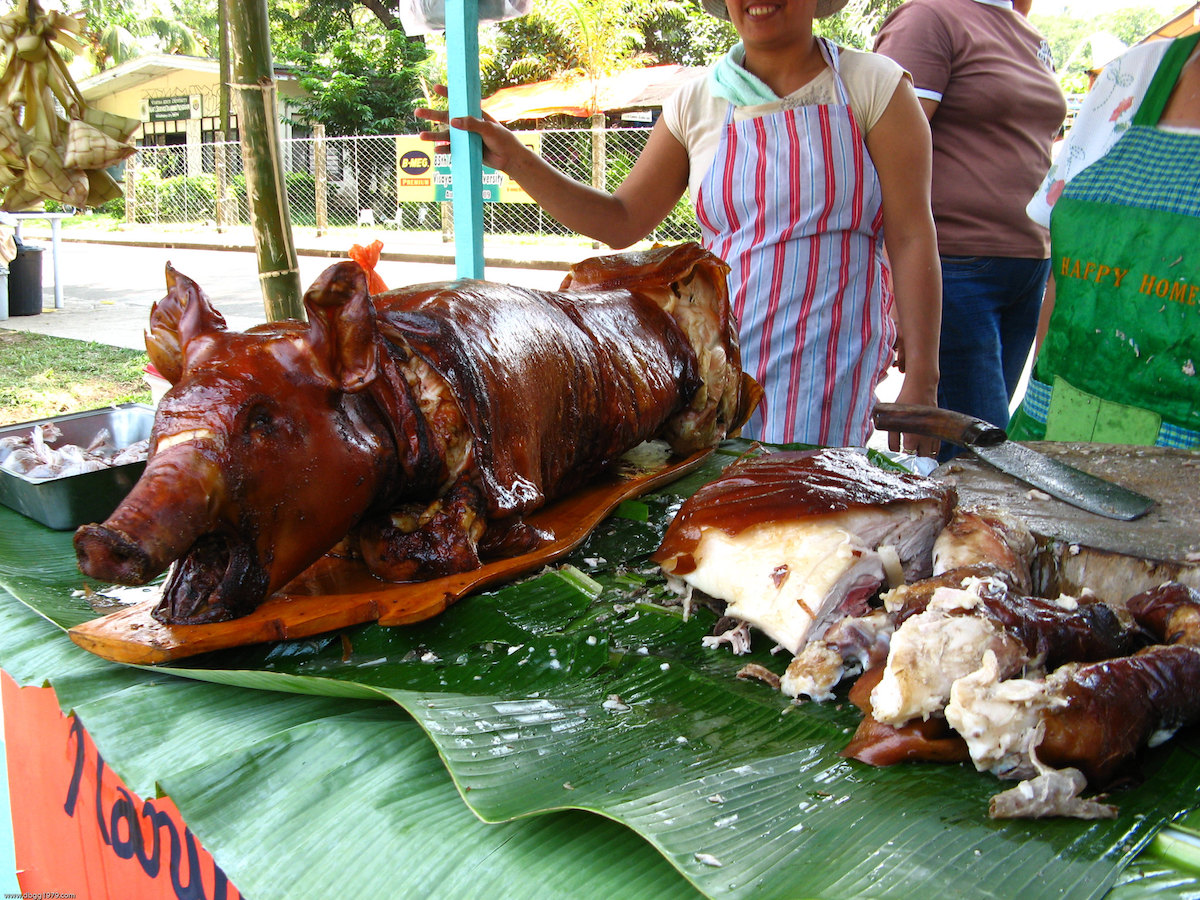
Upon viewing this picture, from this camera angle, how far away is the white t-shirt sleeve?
229 centimetres

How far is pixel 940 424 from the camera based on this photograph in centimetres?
188

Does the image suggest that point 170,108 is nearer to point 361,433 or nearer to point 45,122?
point 45,122

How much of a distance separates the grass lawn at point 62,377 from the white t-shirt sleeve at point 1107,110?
5.20m

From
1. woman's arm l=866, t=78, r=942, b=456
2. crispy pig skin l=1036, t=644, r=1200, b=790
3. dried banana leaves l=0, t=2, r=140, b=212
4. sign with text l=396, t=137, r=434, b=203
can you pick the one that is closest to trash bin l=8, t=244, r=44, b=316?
sign with text l=396, t=137, r=434, b=203

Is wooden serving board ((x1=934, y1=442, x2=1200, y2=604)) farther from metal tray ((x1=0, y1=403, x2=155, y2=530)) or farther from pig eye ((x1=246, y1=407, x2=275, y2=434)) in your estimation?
metal tray ((x1=0, y1=403, x2=155, y2=530))

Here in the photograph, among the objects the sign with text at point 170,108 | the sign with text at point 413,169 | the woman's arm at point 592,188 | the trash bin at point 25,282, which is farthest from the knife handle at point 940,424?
the sign with text at point 170,108

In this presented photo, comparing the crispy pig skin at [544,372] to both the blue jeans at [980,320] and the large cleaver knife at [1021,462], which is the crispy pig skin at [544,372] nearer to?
the large cleaver knife at [1021,462]

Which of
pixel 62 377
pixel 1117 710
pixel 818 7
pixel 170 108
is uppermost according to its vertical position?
pixel 170 108

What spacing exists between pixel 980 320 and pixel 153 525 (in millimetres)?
3304

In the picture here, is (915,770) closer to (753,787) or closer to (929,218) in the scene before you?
(753,787)

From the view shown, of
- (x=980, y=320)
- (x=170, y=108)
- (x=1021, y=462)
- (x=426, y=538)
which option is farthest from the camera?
(x=170, y=108)

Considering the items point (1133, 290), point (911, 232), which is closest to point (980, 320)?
point (911, 232)

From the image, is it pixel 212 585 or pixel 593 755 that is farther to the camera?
pixel 212 585

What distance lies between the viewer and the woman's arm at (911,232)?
267 cm
